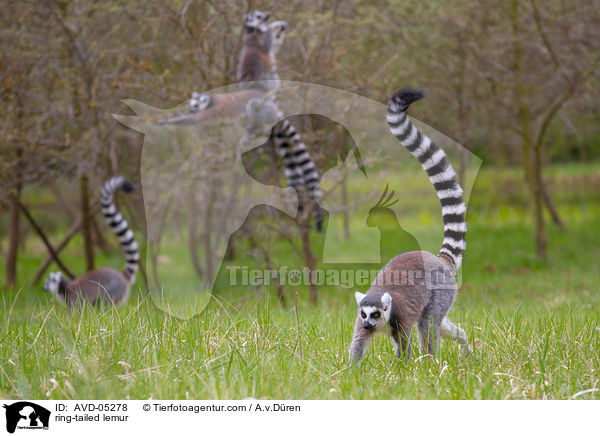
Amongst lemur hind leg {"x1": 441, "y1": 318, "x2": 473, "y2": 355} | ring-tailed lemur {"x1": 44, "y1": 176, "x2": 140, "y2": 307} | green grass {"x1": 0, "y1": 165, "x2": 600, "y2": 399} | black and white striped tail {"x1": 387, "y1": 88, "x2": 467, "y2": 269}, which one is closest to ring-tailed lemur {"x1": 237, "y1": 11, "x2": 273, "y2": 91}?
ring-tailed lemur {"x1": 44, "y1": 176, "x2": 140, "y2": 307}

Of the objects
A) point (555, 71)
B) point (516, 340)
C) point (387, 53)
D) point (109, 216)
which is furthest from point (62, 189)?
point (516, 340)

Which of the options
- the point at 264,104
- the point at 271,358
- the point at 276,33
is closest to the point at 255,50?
the point at 276,33

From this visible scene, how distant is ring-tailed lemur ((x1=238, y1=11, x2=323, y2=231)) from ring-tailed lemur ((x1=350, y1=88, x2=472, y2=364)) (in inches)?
90.6

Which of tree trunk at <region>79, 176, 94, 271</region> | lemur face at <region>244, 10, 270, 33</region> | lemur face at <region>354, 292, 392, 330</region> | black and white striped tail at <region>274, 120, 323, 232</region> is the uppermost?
lemur face at <region>244, 10, 270, 33</region>

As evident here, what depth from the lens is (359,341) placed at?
2871 millimetres

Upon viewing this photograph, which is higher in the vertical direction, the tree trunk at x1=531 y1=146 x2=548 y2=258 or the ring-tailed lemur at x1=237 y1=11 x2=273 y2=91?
the ring-tailed lemur at x1=237 y1=11 x2=273 y2=91

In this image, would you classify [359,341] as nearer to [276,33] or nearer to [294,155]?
[294,155]

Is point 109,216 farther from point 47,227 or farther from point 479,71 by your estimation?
point 47,227

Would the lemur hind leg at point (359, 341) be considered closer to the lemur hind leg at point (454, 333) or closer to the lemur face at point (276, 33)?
the lemur hind leg at point (454, 333)

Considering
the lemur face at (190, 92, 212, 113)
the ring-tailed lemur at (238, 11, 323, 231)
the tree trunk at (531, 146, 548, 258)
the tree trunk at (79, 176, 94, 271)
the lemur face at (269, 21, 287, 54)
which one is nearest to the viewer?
the lemur face at (190, 92, 212, 113)

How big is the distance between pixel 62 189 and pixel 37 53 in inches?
196

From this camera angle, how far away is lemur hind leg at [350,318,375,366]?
2.84 metres

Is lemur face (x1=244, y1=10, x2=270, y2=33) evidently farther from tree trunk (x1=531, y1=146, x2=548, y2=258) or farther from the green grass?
tree trunk (x1=531, y1=146, x2=548, y2=258)

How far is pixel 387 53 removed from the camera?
8500 millimetres
